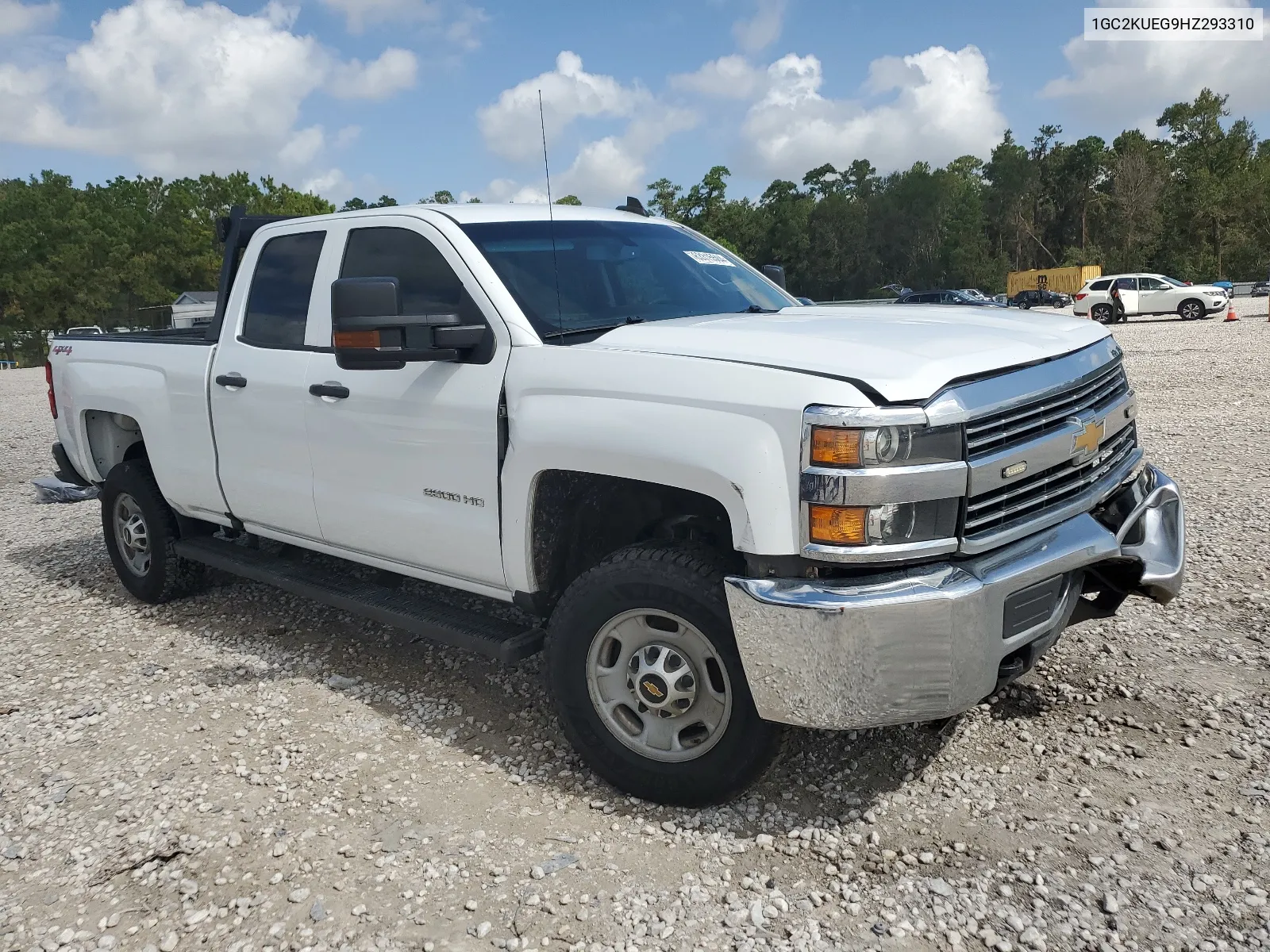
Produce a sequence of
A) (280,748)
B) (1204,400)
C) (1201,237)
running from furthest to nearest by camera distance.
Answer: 1. (1201,237)
2. (1204,400)
3. (280,748)

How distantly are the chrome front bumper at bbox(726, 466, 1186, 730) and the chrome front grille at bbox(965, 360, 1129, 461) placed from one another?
1.07 ft

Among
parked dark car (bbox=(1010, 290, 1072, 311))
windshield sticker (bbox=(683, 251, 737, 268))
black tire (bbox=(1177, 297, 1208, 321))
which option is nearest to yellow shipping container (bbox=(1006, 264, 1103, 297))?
parked dark car (bbox=(1010, 290, 1072, 311))

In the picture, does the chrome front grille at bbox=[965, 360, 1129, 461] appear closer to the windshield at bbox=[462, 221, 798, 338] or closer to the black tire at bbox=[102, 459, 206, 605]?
the windshield at bbox=[462, 221, 798, 338]

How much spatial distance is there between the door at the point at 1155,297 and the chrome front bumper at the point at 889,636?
34.6 meters

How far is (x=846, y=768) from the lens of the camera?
3.46 metres

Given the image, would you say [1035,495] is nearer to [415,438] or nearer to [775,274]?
[415,438]

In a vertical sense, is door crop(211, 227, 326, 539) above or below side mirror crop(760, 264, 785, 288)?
below

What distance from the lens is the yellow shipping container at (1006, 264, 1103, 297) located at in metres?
56.3

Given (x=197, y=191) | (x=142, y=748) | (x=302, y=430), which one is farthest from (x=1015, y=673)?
(x=197, y=191)

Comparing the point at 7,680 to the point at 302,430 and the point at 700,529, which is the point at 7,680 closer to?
the point at 302,430

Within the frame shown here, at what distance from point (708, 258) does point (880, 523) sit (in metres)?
2.18

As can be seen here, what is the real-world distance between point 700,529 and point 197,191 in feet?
252

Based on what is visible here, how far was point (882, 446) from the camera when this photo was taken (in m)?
2.61

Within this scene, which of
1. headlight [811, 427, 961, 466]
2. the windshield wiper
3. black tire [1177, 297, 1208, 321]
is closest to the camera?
headlight [811, 427, 961, 466]
